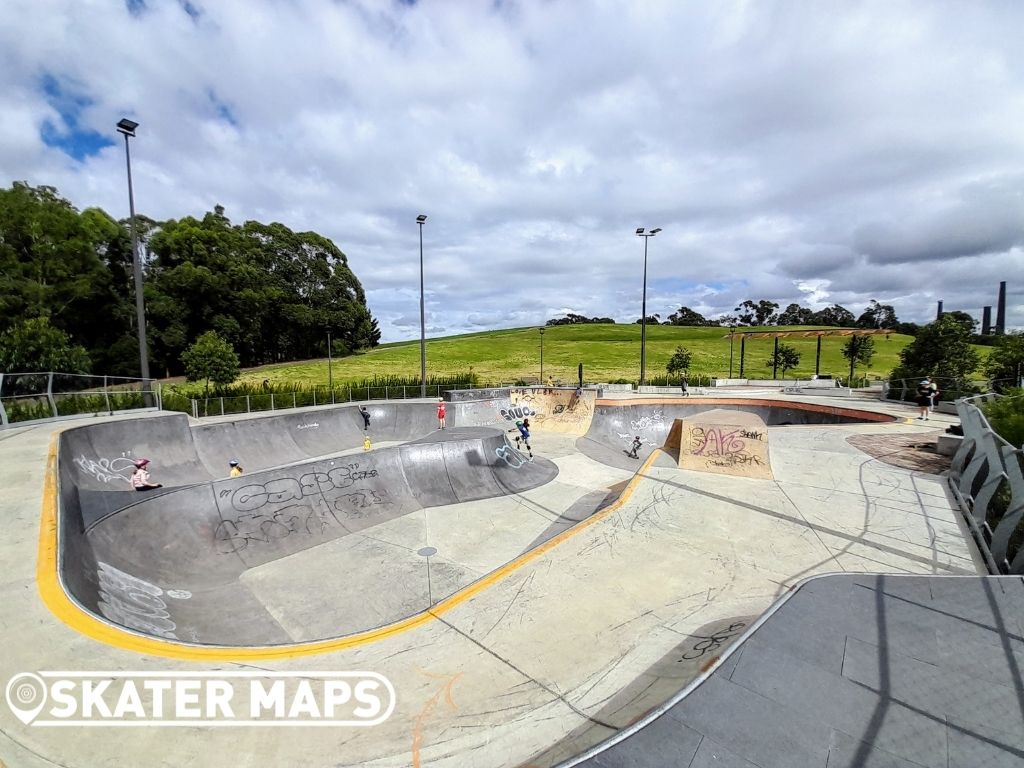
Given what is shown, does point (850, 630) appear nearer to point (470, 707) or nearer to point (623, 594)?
point (623, 594)

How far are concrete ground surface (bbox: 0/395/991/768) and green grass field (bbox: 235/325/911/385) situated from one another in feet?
100.0

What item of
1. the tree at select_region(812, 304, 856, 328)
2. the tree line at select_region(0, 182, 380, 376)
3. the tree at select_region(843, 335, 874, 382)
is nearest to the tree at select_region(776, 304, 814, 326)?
the tree at select_region(812, 304, 856, 328)

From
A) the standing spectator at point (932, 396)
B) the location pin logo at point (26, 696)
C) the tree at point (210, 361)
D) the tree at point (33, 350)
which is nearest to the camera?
the location pin logo at point (26, 696)

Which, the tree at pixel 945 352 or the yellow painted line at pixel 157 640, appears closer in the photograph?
the yellow painted line at pixel 157 640

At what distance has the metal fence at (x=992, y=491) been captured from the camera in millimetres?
5977

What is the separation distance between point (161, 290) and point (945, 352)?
70.3 metres

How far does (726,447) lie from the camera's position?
38.8ft

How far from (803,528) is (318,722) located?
8.42 meters

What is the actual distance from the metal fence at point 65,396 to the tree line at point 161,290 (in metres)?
9.27

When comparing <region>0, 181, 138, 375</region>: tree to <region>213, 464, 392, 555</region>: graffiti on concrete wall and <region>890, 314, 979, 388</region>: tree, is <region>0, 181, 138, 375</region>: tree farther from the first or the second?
<region>890, 314, 979, 388</region>: tree

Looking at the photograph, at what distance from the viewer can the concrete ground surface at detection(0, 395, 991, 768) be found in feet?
11.2

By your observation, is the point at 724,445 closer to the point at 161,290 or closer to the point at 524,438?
the point at 524,438

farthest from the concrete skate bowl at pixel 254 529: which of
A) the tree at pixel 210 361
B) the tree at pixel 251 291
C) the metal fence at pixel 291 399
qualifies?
the tree at pixel 251 291

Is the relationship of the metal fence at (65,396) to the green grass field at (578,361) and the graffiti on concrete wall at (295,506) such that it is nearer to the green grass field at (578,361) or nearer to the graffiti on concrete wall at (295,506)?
the graffiti on concrete wall at (295,506)
